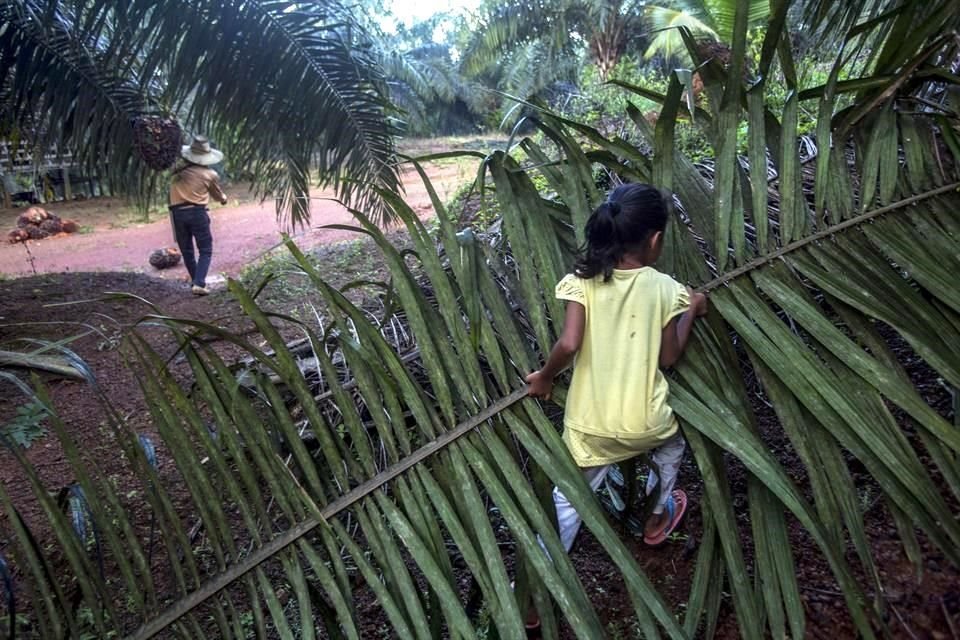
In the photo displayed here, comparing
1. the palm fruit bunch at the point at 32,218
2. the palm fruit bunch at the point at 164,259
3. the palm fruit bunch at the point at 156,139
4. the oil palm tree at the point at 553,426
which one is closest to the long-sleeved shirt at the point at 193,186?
the palm fruit bunch at the point at 156,139

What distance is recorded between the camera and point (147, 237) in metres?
12.5

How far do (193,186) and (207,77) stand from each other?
3.06 m

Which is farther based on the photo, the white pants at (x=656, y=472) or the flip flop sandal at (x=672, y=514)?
the flip flop sandal at (x=672, y=514)

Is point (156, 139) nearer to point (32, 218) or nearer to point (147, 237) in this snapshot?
point (147, 237)

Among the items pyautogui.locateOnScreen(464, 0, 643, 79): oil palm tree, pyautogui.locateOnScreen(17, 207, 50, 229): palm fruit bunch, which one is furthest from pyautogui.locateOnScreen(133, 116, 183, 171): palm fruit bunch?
pyautogui.locateOnScreen(464, 0, 643, 79): oil palm tree

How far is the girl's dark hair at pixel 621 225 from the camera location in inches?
64.7

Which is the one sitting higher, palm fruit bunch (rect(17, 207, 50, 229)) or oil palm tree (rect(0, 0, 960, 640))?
oil palm tree (rect(0, 0, 960, 640))

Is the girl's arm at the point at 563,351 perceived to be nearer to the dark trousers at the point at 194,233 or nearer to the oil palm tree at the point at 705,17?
the dark trousers at the point at 194,233

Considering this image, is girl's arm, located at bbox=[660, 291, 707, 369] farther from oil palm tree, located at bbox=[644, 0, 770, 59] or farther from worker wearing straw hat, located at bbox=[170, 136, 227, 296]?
oil palm tree, located at bbox=[644, 0, 770, 59]

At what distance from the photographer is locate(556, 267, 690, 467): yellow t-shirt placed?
1.67 meters

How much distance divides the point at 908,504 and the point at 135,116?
4.19 meters

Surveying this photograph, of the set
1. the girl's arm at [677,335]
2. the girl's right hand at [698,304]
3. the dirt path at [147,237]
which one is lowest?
the dirt path at [147,237]

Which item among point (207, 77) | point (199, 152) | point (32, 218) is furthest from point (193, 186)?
point (32, 218)

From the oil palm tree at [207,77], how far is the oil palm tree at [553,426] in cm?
175
